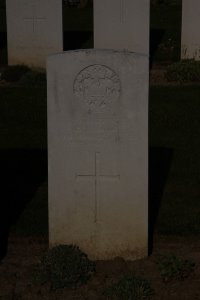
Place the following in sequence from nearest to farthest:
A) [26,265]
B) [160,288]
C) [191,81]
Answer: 1. [160,288]
2. [26,265]
3. [191,81]

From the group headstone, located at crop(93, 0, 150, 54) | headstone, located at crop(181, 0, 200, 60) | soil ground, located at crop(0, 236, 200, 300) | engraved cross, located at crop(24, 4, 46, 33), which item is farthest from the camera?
engraved cross, located at crop(24, 4, 46, 33)

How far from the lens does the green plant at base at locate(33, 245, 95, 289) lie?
5.91 m

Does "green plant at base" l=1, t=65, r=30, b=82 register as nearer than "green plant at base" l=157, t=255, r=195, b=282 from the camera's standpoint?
No

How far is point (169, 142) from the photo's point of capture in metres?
10.3

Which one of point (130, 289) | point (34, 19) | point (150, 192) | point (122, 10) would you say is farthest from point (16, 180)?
point (34, 19)

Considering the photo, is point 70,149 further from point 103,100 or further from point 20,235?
point 20,235

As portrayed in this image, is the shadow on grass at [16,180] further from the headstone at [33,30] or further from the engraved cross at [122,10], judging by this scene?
the headstone at [33,30]

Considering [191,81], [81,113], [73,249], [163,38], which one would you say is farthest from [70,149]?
[163,38]

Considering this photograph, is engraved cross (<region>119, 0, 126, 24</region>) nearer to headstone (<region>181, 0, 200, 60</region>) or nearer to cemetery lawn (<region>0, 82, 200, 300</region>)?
headstone (<region>181, 0, 200, 60</region>)

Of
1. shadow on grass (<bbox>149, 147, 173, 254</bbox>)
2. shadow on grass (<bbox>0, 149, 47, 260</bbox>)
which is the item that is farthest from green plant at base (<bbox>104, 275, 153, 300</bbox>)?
shadow on grass (<bbox>0, 149, 47, 260</bbox>)

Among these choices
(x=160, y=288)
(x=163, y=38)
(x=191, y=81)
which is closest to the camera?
(x=160, y=288)

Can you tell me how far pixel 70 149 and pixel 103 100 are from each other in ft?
1.53

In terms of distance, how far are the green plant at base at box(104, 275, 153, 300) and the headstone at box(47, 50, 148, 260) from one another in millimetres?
641

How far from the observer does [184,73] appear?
1388cm
